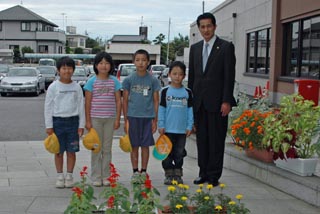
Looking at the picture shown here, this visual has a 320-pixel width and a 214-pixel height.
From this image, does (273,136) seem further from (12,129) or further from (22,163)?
(12,129)

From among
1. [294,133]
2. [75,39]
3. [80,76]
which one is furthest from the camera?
[75,39]

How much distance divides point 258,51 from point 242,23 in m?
A: 3.59

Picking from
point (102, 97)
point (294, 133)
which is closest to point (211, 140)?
point (294, 133)

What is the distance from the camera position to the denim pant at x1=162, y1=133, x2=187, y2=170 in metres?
6.39

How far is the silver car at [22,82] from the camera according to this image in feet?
81.5

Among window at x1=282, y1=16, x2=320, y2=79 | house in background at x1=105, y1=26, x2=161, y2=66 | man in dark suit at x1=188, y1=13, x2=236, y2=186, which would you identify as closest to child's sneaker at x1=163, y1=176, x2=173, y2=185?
man in dark suit at x1=188, y1=13, x2=236, y2=186

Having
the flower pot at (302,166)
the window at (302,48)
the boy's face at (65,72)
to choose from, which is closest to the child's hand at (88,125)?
the boy's face at (65,72)

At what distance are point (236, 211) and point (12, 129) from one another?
10498 millimetres

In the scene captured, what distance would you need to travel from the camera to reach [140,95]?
20.5 ft

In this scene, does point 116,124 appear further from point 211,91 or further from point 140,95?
point 211,91

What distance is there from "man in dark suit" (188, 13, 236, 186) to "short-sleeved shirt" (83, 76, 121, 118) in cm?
106

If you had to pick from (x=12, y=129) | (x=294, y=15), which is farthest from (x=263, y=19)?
(x=12, y=129)

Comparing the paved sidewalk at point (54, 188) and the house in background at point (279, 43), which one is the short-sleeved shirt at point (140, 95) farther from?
the house in background at point (279, 43)

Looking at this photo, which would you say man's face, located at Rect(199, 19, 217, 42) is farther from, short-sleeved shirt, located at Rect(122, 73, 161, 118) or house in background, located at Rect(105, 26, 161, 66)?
house in background, located at Rect(105, 26, 161, 66)
